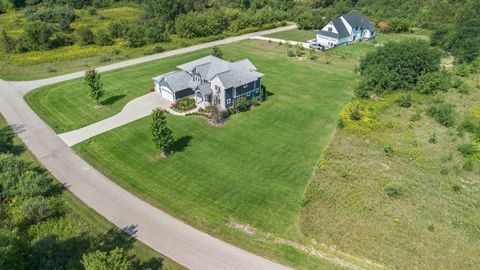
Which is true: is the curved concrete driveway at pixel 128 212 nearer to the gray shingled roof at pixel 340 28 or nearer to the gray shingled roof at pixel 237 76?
the gray shingled roof at pixel 237 76

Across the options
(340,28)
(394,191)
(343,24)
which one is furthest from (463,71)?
(394,191)

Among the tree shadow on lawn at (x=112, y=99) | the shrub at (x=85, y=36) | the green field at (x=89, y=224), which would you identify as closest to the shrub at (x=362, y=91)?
the tree shadow on lawn at (x=112, y=99)

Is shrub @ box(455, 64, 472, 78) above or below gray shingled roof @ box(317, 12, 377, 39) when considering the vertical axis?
below

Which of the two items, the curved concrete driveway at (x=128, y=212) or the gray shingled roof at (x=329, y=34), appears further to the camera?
the gray shingled roof at (x=329, y=34)

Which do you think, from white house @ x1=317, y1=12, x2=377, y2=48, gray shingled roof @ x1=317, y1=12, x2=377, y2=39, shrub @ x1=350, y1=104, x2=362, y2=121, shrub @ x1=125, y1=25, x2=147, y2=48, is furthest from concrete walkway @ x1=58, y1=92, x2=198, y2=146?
gray shingled roof @ x1=317, y1=12, x2=377, y2=39

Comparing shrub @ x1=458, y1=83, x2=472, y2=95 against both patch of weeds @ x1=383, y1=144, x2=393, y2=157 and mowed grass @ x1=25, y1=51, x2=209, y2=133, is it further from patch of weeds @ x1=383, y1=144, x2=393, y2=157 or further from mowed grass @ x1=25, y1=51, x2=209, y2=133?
mowed grass @ x1=25, y1=51, x2=209, y2=133

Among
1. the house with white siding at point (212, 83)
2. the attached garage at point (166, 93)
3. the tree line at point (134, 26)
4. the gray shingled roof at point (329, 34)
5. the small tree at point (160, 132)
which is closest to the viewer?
the small tree at point (160, 132)
